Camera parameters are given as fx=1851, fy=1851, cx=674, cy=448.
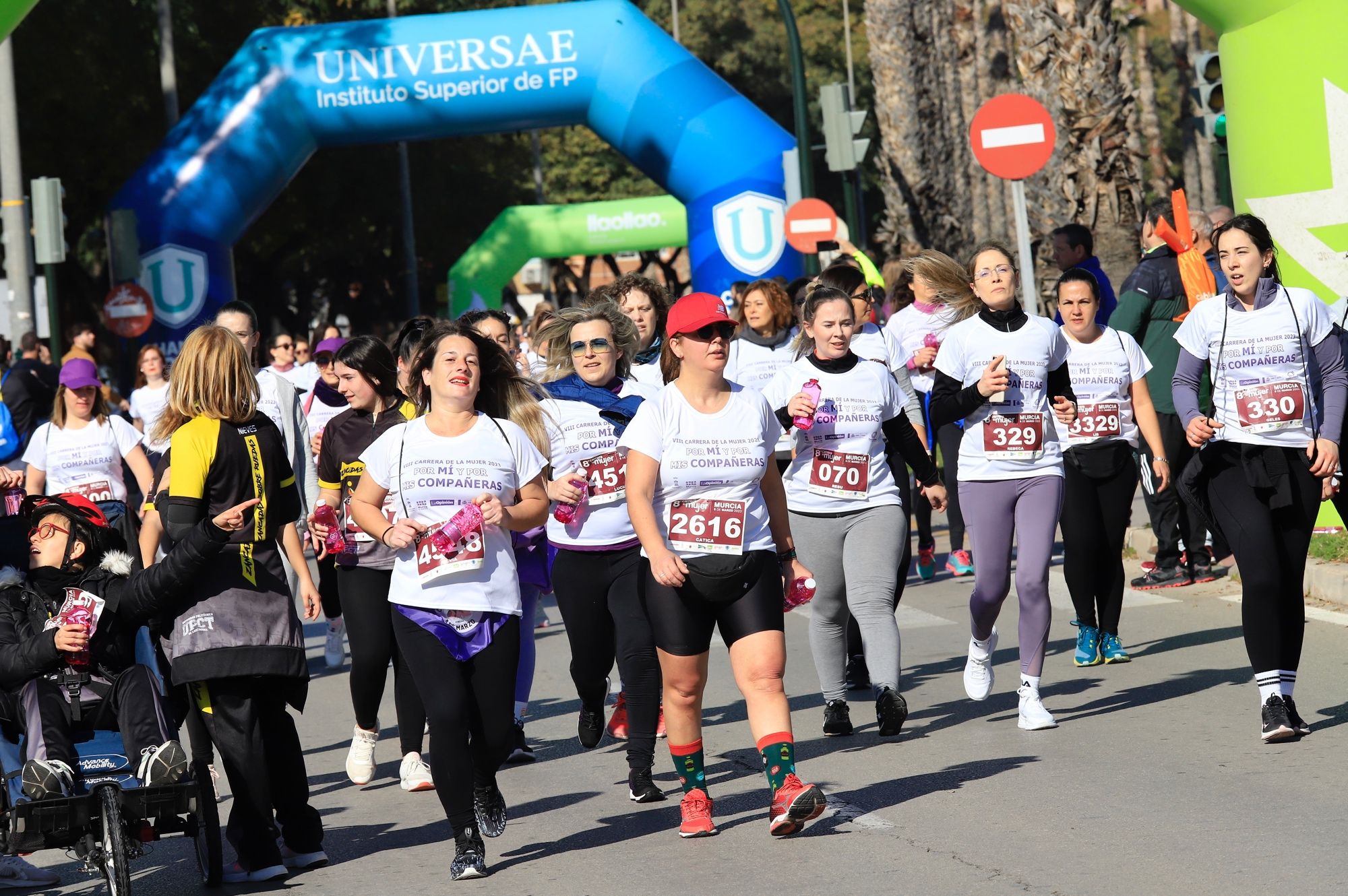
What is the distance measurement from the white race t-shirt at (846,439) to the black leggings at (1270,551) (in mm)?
1389

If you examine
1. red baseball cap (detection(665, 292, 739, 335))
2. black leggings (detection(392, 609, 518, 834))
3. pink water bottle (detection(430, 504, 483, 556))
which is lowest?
black leggings (detection(392, 609, 518, 834))

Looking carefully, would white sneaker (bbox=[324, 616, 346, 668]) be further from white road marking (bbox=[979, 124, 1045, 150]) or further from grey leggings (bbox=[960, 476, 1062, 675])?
white road marking (bbox=[979, 124, 1045, 150])

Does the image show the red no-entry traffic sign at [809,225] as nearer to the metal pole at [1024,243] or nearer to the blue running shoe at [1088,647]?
the metal pole at [1024,243]

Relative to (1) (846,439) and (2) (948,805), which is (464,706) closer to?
(2) (948,805)

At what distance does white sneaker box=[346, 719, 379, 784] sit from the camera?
780 centimetres

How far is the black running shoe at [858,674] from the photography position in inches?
356

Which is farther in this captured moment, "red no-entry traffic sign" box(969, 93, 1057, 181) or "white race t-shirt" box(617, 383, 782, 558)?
"red no-entry traffic sign" box(969, 93, 1057, 181)

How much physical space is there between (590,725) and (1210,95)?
9.43 meters

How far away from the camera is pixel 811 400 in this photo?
7.44m

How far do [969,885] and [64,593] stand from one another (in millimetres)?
2974

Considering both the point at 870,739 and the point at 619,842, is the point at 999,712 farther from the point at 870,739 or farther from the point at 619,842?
the point at 619,842

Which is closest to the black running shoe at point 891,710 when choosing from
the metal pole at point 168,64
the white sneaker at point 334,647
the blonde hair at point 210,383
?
the blonde hair at point 210,383

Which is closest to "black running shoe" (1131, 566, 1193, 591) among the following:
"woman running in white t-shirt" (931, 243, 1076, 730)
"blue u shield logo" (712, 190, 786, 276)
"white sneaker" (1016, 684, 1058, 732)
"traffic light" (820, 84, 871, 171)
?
"woman running in white t-shirt" (931, 243, 1076, 730)

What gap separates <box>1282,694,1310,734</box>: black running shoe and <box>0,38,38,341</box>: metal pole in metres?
14.5
